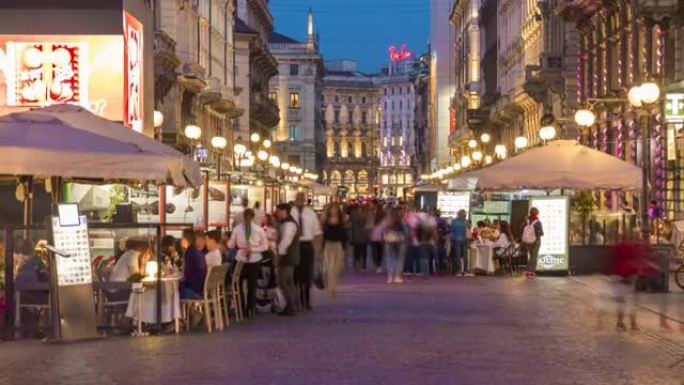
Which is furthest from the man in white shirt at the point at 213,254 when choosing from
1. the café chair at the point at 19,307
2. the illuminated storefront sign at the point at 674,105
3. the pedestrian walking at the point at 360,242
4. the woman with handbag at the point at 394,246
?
the pedestrian walking at the point at 360,242

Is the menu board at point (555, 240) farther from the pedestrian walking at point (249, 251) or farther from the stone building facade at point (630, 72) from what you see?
the pedestrian walking at point (249, 251)

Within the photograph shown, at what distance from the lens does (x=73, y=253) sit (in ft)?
62.0

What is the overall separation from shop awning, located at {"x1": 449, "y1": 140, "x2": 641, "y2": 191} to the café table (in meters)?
16.7

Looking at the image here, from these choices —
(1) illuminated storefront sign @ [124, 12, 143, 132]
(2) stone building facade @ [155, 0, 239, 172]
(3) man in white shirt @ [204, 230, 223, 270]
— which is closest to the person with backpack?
(1) illuminated storefront sign @ [124, 12, 143, 132]

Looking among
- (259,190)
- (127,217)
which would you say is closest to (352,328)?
(127,217)

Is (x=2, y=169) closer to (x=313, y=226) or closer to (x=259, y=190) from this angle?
(x=313, y=226)

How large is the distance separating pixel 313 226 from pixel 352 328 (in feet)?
14.6

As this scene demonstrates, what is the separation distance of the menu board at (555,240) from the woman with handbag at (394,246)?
3.66m

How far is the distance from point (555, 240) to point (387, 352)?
19.1 m

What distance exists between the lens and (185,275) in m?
20.5

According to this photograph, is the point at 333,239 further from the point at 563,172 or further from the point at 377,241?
the point at 377,241

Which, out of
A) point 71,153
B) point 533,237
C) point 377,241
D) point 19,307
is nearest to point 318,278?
point 533,237

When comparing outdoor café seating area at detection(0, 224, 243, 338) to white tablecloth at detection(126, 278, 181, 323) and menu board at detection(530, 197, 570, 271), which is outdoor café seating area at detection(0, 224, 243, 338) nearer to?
white tablecloth at detection(126, 278, 181, 323)

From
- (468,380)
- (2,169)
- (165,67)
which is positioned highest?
(165,67)
